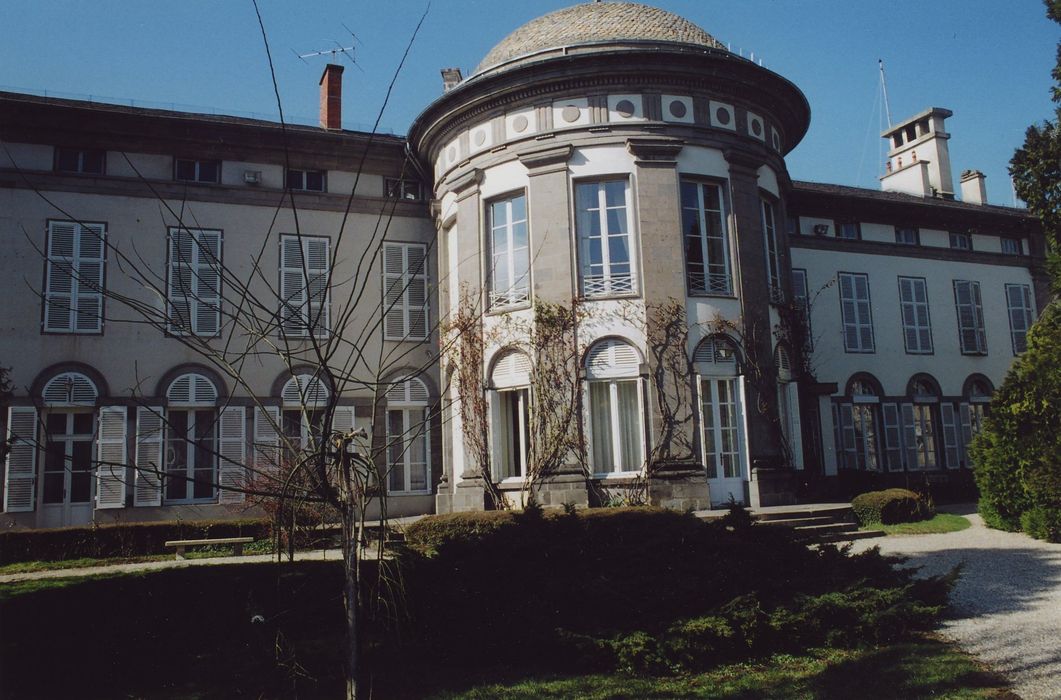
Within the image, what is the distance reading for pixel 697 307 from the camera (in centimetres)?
1475

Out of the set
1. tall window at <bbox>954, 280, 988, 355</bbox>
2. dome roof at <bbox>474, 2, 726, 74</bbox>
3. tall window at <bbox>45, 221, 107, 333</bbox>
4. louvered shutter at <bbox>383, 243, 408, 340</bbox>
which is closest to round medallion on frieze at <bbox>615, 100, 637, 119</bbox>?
dome roof at <bbox>474, 2, 726, 74</bbox>

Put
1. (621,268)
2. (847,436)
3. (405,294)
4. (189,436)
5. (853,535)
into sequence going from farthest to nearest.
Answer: (847,436), (405,294), (189,436), (621,268), (853,535)

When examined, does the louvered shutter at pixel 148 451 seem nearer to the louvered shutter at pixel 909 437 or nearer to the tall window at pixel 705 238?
the tall window at pixel 705 238

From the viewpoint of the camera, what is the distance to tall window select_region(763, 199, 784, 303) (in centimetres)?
1655

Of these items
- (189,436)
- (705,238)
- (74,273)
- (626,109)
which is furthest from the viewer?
(189,436)

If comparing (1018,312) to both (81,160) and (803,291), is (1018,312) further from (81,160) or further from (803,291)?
(81,160)

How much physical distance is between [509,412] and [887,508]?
6.89 metres

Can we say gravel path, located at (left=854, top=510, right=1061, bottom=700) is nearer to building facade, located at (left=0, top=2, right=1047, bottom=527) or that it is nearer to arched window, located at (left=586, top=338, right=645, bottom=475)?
building facade, located at (left=0, top=2, right=1047, bottom=527)

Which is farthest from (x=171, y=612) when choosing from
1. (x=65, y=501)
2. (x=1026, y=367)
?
(x=1026, y=367)

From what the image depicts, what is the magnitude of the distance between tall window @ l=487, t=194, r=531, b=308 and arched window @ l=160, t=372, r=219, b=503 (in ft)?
20.3

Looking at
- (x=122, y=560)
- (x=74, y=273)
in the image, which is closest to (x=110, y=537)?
(x=122, y=560)

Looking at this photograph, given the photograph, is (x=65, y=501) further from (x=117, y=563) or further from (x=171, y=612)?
(x=171, y=612)

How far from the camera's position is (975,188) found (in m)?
27.2

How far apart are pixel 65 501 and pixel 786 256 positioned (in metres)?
15.3
